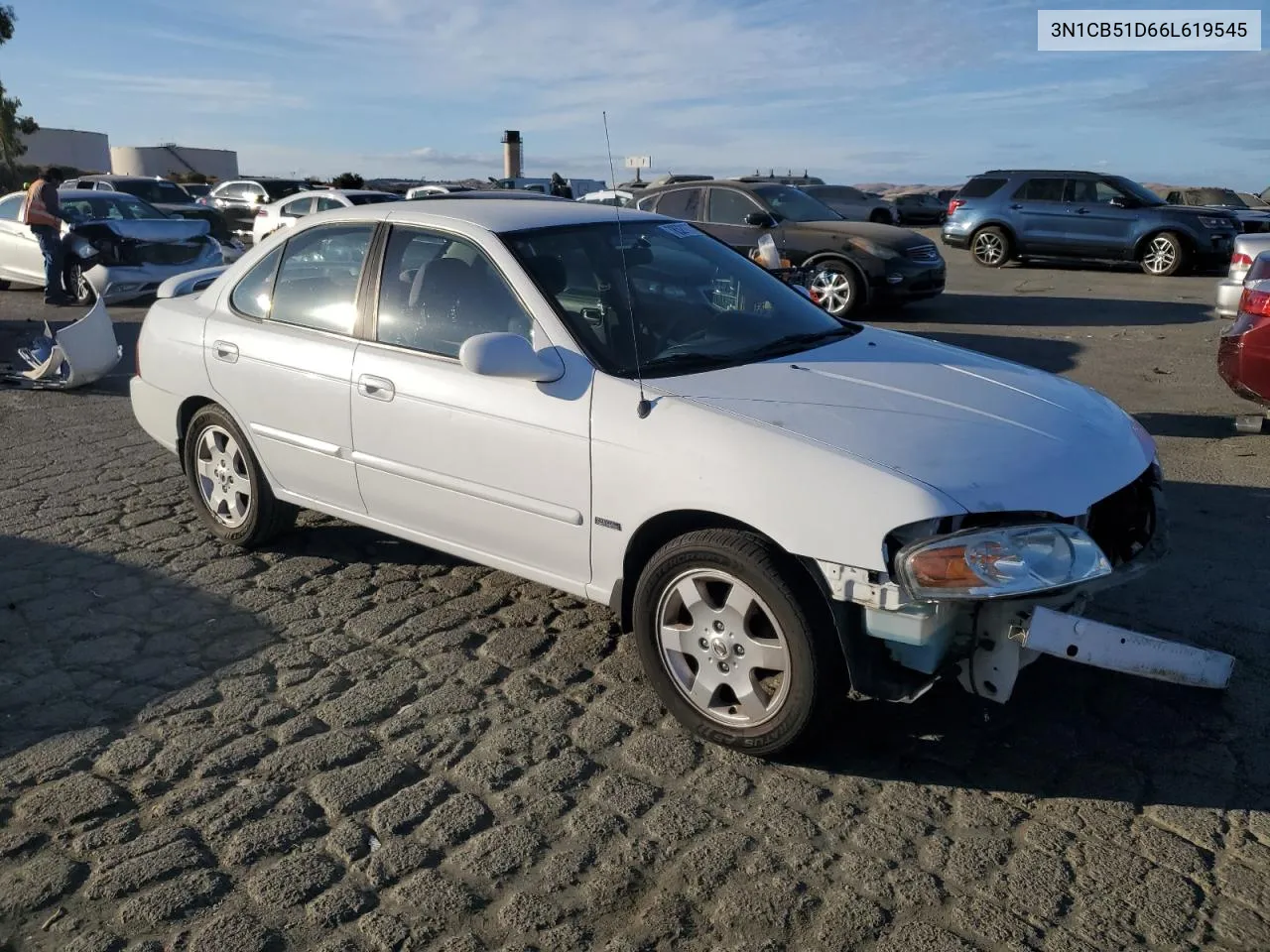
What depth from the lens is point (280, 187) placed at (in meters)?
28.7

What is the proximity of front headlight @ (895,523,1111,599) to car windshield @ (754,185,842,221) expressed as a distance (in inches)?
420

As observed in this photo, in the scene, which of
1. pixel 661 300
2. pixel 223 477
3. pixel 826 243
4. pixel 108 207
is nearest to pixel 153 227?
pixel 108 207

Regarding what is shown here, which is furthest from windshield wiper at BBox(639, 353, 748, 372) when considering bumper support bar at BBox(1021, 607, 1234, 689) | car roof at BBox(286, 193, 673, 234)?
bumper support bar at BBox(1021, 607, 1234, 689)

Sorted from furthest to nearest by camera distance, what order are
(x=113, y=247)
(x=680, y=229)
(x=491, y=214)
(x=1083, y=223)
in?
(x=1083, y=223)
(x=113, y=247)
(x=680, y=229)
(x=491, y=214)

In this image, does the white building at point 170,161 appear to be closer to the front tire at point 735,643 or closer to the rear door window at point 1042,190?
the rear door window at point 1042,190

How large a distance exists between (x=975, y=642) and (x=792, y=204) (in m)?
11.2

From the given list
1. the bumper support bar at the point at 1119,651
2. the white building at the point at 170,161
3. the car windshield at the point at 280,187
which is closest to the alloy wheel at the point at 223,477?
the bumper support bar at the point at 1119,651

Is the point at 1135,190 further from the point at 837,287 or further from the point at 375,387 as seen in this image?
the point at 375,387

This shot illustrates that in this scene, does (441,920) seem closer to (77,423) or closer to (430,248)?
(430,248)

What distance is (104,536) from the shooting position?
→ 5.63 meters

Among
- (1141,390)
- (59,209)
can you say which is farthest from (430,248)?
(59,209)

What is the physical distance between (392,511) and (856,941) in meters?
2.65

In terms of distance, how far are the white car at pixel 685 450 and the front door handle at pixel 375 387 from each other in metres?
0.02

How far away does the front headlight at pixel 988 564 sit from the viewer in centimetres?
311
